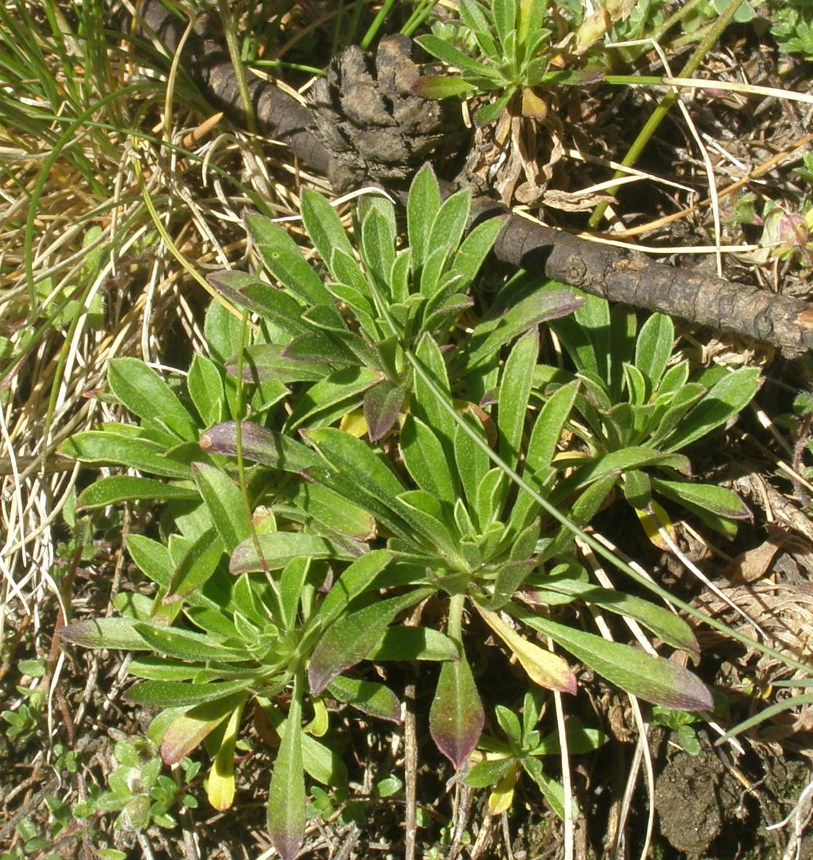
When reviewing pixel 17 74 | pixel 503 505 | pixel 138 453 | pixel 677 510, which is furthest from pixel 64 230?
pixel 677 510

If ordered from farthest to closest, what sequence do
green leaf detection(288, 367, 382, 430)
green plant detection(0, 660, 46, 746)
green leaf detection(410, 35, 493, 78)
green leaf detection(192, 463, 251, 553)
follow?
green plant detection(0, 660, 46, 746) → green leaf detection(410, 35, 493, 78) → green leaf detection(288, 367, 382, 430) → green leaf detection(192, 463, 251, 553)

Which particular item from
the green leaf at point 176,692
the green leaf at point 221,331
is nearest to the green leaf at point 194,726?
the green leaf at point 176,692

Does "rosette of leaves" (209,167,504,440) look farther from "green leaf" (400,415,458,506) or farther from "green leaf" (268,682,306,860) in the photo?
"green leaf" (268,682,306,860)

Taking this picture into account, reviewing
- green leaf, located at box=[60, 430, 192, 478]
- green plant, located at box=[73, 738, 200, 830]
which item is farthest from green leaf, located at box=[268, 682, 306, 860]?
green leaf, located at box=[60, 430, 192, 478]

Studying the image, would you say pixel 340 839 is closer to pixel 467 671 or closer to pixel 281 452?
pixel 467 671

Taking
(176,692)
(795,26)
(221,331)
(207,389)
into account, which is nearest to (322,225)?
(221,331)

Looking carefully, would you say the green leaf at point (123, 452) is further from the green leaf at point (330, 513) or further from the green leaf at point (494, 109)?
the green leaf at point (494, 109)
